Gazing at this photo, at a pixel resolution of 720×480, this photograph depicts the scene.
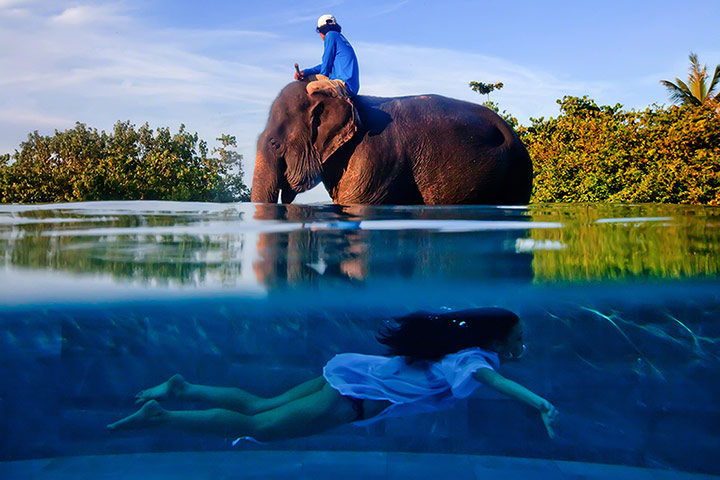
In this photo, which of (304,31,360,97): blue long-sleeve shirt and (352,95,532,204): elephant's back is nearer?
(304,31,360,97): blue long-sleeve shirt

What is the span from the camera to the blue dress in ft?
19.9

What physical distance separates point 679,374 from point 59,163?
28.0 meters

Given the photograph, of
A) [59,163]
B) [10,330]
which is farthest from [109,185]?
[10,330]

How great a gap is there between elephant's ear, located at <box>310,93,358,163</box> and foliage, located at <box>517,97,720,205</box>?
12783mm

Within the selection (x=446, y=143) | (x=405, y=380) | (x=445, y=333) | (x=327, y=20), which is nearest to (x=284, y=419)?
Result: (x=405, y=380)

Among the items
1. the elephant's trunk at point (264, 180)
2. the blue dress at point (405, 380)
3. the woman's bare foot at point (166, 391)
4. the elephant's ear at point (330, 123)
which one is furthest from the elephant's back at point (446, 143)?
the woman's bare foot at point (166, 391)

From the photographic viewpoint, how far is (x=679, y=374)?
2083 cm

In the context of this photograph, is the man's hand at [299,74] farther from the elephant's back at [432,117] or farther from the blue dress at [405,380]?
the blue dress at [405,380]

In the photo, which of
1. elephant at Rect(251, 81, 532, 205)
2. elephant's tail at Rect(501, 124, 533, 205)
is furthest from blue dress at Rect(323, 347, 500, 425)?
elephant's tail at Rect(501, 124, 533, 205)

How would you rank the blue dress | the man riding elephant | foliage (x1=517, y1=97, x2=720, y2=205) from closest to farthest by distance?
the blue dress
the man riding elephant
foliage (x1=517, y1=97, x2=720, y2=205)

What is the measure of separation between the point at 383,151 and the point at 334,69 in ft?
5.14

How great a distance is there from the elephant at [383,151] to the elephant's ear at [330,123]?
2cm

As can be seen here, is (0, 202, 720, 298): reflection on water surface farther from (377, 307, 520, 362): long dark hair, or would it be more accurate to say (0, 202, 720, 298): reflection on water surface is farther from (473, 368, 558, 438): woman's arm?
(473, 368, 558, 438): woman's arm

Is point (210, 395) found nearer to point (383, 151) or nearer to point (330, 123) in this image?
point (330, 123)
